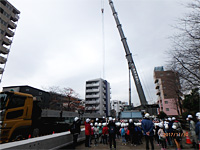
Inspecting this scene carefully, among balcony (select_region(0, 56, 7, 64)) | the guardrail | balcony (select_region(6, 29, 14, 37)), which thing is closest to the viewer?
the guardrail

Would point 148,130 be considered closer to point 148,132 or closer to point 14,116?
point 148,132

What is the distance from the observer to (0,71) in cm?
2866

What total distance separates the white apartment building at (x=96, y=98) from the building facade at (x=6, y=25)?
35.6 metres

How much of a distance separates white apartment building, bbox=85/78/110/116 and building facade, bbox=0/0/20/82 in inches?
1403

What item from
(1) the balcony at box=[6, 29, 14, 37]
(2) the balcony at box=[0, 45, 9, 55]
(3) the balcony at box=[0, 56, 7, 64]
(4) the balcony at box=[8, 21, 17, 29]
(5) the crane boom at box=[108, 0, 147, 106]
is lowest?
(5) the crane boom at box=[108, 0, 147, 106]

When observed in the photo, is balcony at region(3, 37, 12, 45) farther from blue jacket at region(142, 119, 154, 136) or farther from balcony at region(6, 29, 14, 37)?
blue jacket at region(142, 119, 154, 136)

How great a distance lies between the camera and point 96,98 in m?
57.4

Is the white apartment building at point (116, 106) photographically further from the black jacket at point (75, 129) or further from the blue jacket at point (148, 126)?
the blue jacket at point (148, 126)

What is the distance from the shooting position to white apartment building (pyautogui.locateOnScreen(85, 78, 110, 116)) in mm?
55562

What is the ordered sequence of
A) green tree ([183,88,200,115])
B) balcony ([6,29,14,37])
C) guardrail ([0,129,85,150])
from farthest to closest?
balcony ([6,29,14,37]) < green tree ([183,88,200,115]) < guardrail ([0,129,85,150])

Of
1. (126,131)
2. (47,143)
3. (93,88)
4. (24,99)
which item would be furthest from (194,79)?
(93,88)

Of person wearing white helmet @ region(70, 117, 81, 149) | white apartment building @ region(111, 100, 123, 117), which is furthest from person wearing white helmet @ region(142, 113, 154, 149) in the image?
white apartment building @ region(111, 100, 123, 117)

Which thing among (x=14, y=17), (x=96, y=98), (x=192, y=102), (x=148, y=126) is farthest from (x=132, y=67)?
(x=96, y=98)

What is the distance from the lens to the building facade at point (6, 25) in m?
30.5
